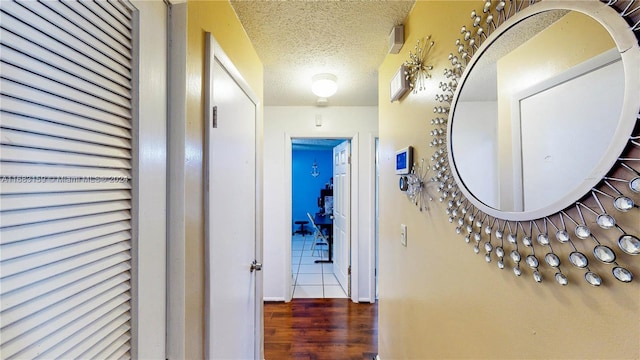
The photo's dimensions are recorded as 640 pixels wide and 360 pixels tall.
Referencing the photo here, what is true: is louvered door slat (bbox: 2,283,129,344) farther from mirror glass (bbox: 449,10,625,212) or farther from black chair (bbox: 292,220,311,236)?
black chair (bbox: 292,220,311,236)

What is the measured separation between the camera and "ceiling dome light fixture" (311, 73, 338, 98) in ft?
6.98

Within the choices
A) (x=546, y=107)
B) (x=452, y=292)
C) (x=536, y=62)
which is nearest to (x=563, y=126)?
(x=546, y=107)

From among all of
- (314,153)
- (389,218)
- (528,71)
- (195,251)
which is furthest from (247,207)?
(314,153)

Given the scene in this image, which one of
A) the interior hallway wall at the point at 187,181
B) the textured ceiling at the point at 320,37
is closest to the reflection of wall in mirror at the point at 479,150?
the textured ceiling at the point at 320,37

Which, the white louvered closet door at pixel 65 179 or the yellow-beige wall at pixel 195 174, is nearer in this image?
the white louvered closet door at pixel 65 179

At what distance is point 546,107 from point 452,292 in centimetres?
70

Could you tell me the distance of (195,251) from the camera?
93cm

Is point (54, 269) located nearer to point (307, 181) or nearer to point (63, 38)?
point (63, 38)

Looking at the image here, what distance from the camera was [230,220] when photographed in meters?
1.25

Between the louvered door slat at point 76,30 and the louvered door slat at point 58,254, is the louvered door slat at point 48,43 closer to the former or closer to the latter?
the louvered door slat at point 76,30

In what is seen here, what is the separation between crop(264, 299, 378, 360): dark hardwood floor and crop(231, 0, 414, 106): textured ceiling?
2.22 metres

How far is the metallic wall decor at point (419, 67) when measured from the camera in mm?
1183

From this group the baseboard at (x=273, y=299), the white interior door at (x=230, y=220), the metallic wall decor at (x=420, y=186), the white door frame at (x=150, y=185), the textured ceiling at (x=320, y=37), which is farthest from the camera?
the baseboard at (x=273, y=299)

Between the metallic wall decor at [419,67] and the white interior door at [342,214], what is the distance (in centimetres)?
173
